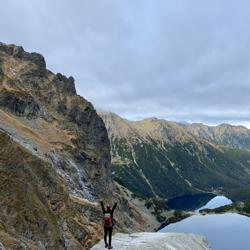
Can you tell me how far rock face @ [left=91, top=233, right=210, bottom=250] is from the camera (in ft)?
139

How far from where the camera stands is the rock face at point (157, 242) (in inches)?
1670

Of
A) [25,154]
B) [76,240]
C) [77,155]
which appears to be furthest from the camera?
[77,155]

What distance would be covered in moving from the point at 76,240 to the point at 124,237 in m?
41.0

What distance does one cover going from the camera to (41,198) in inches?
2869

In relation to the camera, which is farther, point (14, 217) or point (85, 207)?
point (85, 207)

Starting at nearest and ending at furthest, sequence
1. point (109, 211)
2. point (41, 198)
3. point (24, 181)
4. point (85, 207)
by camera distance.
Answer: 1. point (109, 211)
2. point (24, 181)
3. point (41, 198)
4. point (85, 207)

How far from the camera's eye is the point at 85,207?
4845 inches

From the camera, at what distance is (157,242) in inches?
1731

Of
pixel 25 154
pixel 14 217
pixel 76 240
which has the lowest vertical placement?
pixel 76 240

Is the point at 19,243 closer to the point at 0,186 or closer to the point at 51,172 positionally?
the point at 0,186

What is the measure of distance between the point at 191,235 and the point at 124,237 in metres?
9.51

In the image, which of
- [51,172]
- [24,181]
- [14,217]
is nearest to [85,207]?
[51,172]

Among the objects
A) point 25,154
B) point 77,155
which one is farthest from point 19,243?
point 77,155

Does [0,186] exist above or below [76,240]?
above
